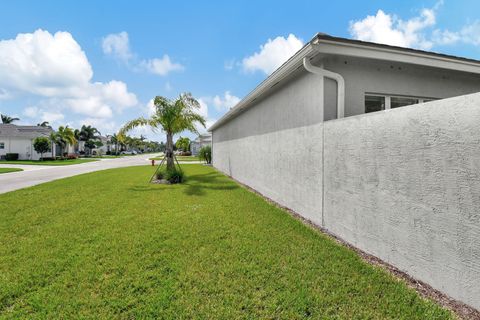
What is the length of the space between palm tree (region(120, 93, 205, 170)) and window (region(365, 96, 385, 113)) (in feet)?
33.6

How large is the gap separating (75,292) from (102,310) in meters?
0.63

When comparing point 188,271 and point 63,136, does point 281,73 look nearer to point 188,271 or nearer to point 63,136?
point 188,271

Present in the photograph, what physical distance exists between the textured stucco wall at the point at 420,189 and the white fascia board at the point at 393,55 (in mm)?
1390

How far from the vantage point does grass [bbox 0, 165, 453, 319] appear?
266 centimetres

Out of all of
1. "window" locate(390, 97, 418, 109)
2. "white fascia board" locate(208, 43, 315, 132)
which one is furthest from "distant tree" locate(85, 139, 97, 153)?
"window" locate(390, 97, 418, 109)

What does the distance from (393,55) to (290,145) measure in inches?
114

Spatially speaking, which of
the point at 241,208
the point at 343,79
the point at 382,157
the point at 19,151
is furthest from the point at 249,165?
the point at 19,151

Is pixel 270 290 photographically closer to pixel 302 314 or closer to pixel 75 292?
pixel 302 314

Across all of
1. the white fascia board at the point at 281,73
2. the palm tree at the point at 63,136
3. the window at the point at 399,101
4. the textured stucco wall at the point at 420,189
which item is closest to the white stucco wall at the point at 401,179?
the textured stucco wall at the point at 420,189

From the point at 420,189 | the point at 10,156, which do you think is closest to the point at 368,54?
the point at 420,189

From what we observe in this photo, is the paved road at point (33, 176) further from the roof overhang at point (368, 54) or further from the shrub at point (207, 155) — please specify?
the roof overhang at point (368, 54)

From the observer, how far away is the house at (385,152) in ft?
8.45

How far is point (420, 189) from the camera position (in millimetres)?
2967

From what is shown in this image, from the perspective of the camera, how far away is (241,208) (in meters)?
6.88
